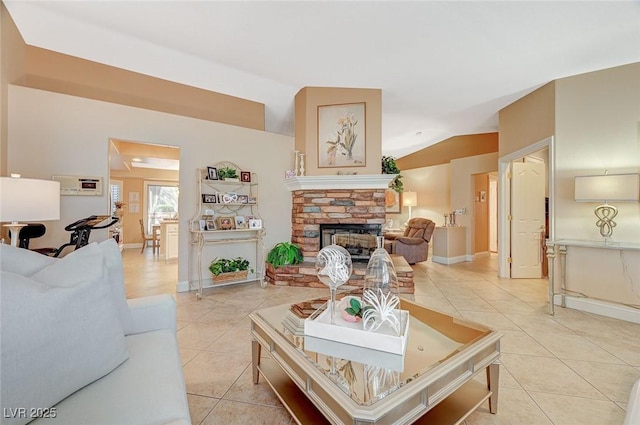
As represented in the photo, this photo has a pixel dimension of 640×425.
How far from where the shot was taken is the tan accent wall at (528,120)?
11.4 feet

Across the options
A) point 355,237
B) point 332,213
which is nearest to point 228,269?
point 332,213

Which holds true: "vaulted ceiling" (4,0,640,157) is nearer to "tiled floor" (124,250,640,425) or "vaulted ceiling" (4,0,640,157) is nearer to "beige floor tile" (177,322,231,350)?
"tiled floor" (124,250,640,425)

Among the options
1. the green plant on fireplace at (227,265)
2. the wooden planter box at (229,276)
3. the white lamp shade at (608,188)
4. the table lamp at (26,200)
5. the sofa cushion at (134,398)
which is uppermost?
the white lamp shade at (608,188)

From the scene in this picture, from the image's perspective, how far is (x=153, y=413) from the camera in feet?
2.74

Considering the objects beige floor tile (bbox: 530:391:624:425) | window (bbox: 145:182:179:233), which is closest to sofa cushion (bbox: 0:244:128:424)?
beige floor tile (bbox: 530:391:624:425)

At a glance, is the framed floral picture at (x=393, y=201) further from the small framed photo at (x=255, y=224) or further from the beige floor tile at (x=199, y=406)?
the beige floor tile at (x=199, y=406)

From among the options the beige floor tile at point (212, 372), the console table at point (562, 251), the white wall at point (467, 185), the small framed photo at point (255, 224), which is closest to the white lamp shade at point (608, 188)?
the console table at point (562, 251)

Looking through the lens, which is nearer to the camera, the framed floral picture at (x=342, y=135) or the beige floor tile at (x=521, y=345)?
the beige floor tile at (x=521, y=345)

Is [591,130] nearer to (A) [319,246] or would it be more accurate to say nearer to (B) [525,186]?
(B) [525,186]

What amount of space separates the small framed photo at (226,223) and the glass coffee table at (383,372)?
2416 millimetres

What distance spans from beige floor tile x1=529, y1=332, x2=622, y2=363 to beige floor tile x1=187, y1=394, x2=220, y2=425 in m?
2.51

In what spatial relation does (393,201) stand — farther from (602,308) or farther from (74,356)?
(74,356)

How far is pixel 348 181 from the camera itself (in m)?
4.11

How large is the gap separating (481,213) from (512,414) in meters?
6.08
